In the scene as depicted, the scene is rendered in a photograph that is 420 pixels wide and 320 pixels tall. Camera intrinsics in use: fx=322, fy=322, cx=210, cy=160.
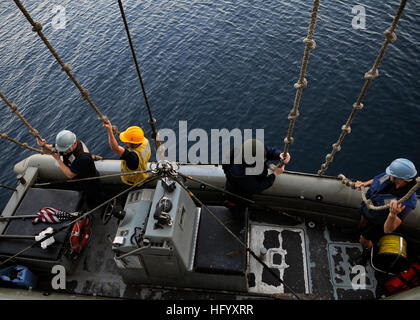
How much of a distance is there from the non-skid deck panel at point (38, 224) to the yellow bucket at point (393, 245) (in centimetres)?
539

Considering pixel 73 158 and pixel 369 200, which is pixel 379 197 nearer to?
pixel 369 200

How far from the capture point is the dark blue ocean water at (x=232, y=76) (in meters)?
12.4

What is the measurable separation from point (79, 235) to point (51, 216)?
601mm

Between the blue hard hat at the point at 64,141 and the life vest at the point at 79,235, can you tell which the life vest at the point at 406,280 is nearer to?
the life vest at the point at 79,235

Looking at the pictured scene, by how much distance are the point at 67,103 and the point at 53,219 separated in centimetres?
1137

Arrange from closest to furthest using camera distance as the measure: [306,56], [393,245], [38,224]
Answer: [306,56]
[393,245]
[38,224]

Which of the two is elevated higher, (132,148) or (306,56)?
(306,56)

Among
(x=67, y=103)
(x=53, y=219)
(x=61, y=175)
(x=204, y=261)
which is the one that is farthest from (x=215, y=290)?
(x=67, y=103)

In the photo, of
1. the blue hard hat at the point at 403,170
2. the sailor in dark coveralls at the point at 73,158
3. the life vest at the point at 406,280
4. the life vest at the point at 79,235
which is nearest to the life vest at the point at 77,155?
the sailor in dark coveralls at the point at 73,158

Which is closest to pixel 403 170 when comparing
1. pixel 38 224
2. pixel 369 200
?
pixel 369 200

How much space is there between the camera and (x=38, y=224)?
5.77 meters

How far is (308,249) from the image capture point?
19.9 feet

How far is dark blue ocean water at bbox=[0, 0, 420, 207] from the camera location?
1241 centimetres
